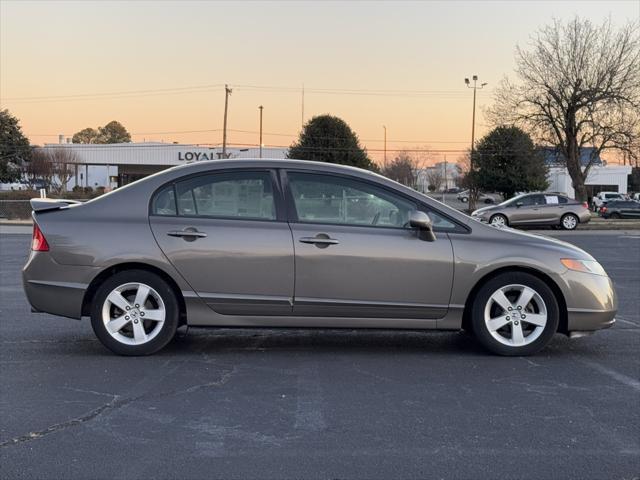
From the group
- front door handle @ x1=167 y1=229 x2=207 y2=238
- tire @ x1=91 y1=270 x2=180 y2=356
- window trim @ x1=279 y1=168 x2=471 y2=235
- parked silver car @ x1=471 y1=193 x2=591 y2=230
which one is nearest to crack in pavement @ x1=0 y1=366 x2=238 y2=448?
tire @ x1=91 y1=270 x2=180 y2=356

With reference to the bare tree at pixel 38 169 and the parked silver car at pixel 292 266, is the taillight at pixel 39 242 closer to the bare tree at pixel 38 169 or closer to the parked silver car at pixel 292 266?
the parked silver car at pixel 292 266

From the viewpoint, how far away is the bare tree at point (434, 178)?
114188mm

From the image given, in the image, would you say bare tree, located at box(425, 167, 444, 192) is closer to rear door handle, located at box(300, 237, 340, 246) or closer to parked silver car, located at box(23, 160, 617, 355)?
parked silver car, located at box(23, 160, 617, 355)

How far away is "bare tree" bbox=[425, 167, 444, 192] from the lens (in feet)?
375

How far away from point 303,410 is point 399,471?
1030 mm

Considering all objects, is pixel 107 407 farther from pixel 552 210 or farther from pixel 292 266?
pixel 552 210

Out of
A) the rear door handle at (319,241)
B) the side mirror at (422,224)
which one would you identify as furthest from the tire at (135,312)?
the side mirror at (422,224)

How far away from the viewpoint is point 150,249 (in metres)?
5.34

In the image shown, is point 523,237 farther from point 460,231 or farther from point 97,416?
point 97,416

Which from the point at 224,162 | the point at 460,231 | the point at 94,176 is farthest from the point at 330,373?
the point at 94,176

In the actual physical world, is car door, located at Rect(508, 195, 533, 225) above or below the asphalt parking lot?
above

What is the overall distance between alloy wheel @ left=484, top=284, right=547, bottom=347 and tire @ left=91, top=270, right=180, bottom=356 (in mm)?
2645

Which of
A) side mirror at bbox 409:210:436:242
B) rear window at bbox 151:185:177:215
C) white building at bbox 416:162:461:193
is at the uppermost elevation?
white building at bbox 416:162:461:193

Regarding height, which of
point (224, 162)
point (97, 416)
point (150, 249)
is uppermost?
point (224, 162)
